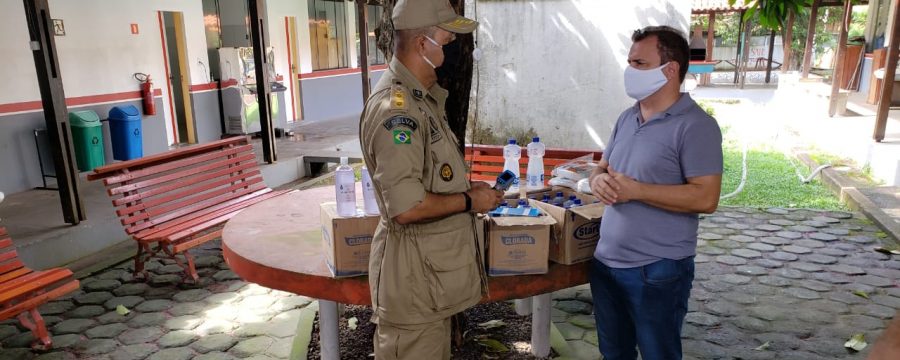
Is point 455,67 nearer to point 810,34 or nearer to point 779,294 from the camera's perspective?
point 779,294

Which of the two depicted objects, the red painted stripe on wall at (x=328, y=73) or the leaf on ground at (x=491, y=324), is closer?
the leaf on ground at (x=491, y=324)

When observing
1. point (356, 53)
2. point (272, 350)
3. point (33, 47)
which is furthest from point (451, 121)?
point (356, 53)

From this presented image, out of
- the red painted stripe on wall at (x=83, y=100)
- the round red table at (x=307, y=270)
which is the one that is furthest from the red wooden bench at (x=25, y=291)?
the red painted stripe on wall at (x=83, y=100)

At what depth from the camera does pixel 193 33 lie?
9.89 meters

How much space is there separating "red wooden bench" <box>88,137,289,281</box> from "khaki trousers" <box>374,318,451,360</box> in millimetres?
2875

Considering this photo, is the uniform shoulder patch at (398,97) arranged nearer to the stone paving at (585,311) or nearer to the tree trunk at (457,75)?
the tree trunk at (457,75)

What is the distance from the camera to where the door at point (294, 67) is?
12508 mm

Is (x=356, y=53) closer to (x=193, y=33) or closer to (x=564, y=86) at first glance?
(x=193, y=33)

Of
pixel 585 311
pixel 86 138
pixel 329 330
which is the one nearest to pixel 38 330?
pixel 329 330

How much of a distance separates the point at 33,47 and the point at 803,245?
7028mm

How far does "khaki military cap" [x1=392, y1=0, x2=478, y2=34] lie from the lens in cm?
192

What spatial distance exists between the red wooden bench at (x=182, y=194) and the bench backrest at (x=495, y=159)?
2084 millimetres

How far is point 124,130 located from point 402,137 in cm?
768

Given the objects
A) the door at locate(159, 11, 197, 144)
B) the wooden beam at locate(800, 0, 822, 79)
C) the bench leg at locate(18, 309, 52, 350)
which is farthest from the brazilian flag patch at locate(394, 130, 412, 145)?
the wooden beam at locate(800, 0, 822, 79)
